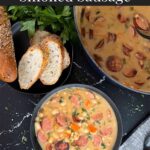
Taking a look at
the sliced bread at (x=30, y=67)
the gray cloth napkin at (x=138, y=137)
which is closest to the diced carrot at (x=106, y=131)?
the gray cloth napkin at (x=138, y=137)

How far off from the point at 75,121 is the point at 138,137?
278 millimetres

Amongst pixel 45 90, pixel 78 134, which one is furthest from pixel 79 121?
pixel 45 90

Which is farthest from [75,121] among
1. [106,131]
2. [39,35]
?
[39,35]

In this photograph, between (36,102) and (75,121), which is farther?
(36,102)

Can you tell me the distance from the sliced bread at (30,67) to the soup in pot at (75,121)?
0.34 feet

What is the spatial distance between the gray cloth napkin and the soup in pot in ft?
0.31

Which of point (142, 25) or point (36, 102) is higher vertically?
point (142, 25)

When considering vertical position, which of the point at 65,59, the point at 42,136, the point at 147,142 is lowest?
the point at 147,142

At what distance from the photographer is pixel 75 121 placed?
164 cm

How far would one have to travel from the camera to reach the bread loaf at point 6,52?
61.8 inches

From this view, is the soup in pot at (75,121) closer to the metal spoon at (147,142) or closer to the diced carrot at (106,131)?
the diced carrot at (106,131)

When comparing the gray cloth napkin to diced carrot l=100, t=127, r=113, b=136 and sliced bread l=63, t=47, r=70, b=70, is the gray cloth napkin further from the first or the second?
sliced bread l=63, t=47, r=70, b=70

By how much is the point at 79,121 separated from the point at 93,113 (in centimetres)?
6

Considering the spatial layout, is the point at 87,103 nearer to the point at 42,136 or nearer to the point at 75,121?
the point at 75,121
